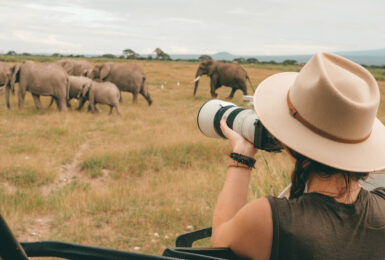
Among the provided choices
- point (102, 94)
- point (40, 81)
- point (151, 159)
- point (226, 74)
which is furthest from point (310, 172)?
point (226, 74)

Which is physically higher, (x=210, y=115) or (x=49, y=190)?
(x=210, y=115)

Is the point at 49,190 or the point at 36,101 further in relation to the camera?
the point at 36,101

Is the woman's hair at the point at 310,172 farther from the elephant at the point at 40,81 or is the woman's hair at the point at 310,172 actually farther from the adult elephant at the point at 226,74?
the adult elephant at the point at 226,74

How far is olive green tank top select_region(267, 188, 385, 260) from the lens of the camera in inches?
43.4

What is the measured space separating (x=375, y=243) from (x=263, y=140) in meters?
0.53

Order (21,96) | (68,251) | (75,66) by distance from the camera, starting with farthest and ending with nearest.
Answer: (75,66)
(21,96)
(68,251)

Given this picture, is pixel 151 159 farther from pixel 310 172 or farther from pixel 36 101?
pixel 36 101

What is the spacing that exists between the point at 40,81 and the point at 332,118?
10715 mm

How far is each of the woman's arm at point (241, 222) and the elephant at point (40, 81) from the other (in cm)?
1026

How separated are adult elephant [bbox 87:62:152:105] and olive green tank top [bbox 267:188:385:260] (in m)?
12.4

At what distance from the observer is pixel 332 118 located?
46.5 inches

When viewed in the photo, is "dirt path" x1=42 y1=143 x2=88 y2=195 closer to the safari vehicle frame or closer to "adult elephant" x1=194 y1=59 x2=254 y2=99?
the safari vehicle frame

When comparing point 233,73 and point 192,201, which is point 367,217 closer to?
point 192,201

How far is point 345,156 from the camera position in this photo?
1185 mm
